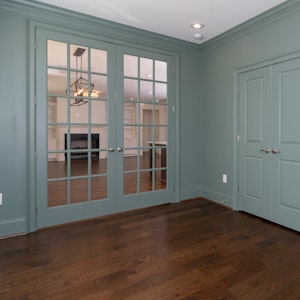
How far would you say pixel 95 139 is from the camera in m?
3.26

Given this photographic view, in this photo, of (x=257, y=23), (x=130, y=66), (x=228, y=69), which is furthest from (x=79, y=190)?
(x=257, y=23)

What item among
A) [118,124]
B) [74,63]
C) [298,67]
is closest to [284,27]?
[298,67]

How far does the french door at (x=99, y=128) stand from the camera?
2844 millimetres

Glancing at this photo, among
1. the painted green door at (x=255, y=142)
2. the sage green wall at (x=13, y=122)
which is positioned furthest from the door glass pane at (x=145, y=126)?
the sage green wall at (x=13, y=122)

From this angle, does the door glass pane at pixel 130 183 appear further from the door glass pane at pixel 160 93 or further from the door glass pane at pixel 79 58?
the door glass pane at pixel 79 58

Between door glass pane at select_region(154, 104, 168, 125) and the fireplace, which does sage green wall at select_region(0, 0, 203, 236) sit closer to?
the fireplace

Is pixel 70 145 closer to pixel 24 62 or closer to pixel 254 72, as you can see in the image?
pixel 24 62

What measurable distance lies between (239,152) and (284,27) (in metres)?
1.65

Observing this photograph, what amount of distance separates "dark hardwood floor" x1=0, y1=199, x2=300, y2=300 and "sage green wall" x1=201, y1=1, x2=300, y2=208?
3.00 ft

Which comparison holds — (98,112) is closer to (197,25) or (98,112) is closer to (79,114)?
(79,114)

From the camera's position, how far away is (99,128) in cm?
324

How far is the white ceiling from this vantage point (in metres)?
2.66

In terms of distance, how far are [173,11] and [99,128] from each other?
175 centimetres

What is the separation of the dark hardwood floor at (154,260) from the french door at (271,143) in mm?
286
